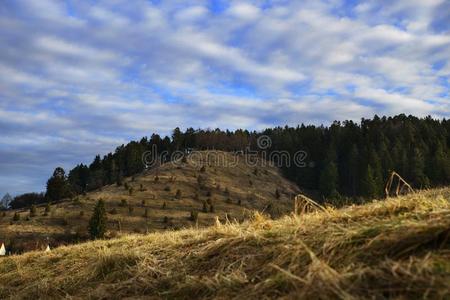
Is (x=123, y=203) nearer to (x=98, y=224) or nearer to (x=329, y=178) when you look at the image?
(x=98, y=224)

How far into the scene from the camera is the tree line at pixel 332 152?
304ft

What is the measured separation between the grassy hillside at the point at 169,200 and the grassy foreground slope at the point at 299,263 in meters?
40.6

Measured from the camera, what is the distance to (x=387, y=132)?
125m

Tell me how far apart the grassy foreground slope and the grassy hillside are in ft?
133

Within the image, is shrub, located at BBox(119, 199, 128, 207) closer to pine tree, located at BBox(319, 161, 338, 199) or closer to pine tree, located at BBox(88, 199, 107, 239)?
pine tree, located at BBox(88, 199, 107, 239)

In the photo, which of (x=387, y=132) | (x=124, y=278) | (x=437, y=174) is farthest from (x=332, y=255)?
(x=387, y=132)

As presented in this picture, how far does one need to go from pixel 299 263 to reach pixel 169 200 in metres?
83.0

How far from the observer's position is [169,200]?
85.5 metres

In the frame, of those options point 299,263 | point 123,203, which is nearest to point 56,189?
point 123,203

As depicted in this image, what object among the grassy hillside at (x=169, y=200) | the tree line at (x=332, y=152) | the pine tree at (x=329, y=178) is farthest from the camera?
the pine tree at (x=329, y=178)

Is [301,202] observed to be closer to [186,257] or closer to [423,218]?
[186,257]

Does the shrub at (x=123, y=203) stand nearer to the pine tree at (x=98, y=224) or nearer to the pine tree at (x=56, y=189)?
the pine tree at (x=56, y=189)

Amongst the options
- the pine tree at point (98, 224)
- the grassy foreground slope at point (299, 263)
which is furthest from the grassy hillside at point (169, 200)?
the grassy foreground slope at point (299, 263)

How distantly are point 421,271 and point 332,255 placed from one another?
2.48 ft
